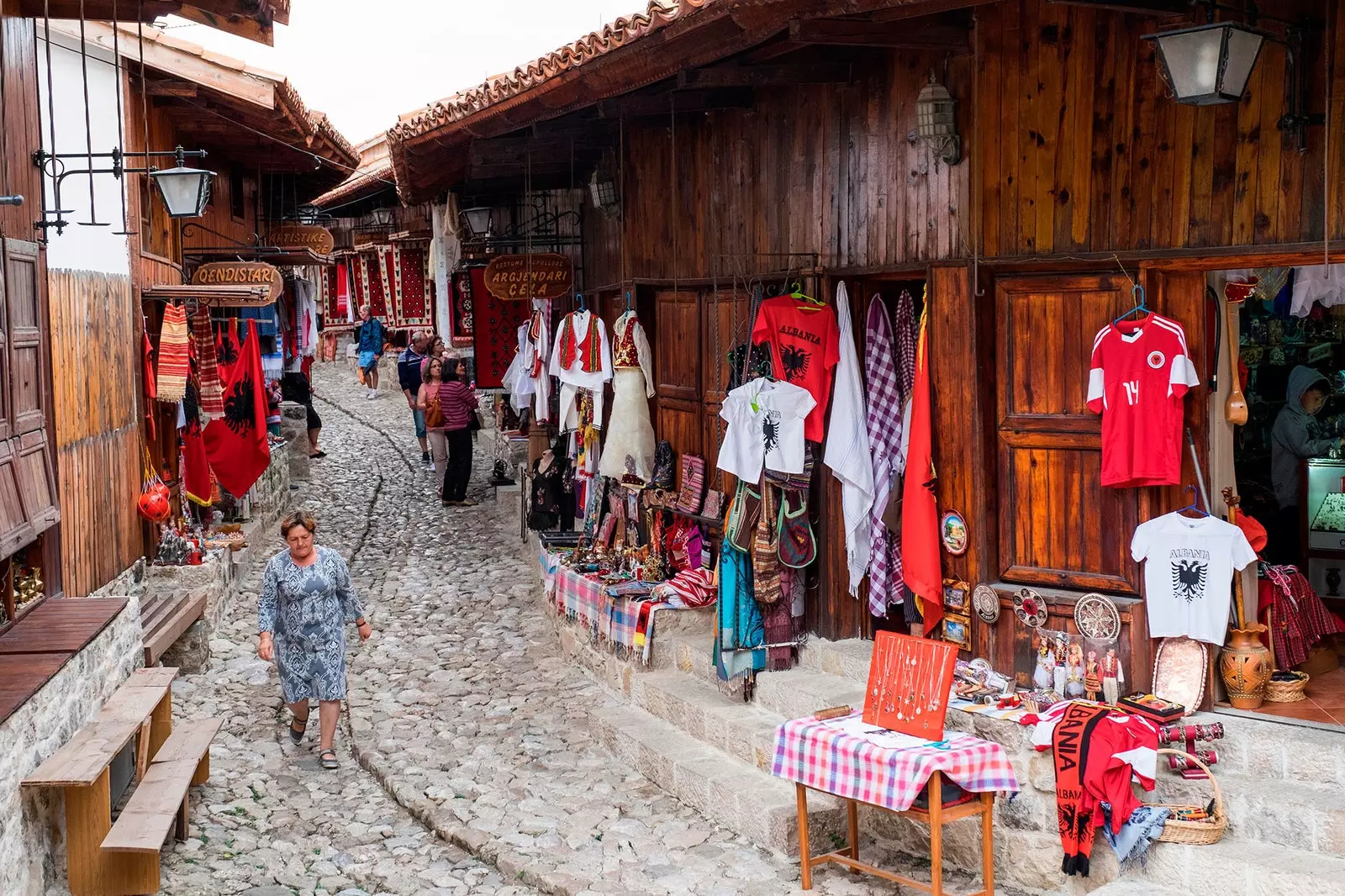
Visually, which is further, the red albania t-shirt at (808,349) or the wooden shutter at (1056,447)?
the red albania t-shirt at (808,349)

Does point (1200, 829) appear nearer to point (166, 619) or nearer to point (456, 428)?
point (166, 619)

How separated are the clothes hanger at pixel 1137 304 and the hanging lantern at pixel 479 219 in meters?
10.2

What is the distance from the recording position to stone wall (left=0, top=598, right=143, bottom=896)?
229 inches

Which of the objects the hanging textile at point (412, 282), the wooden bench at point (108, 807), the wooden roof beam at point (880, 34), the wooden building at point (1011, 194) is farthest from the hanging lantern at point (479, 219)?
the wooden bench at point (108, 807)

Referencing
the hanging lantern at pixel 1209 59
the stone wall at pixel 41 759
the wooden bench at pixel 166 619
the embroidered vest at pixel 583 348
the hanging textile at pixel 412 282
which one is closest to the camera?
the stone wall at pixel 41 759

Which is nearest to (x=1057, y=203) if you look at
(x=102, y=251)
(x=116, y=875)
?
(x=116, y=875)

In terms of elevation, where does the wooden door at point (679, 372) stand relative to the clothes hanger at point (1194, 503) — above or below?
above

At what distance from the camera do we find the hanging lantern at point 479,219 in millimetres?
16078

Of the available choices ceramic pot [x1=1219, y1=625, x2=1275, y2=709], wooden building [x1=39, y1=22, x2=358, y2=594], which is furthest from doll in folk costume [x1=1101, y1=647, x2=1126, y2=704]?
wooden building [x1=39, y1=22, x2=358, y2=594]

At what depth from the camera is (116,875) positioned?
6.56 metres

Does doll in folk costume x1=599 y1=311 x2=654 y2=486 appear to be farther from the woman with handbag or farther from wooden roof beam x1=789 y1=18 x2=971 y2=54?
the woman with handbag

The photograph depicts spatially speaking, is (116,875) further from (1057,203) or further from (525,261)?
(525,261)

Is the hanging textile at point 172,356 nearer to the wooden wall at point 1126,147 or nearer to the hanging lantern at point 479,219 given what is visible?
the hanging lantern at point 479,219

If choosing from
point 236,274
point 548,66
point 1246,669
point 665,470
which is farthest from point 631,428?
point 1246,669
